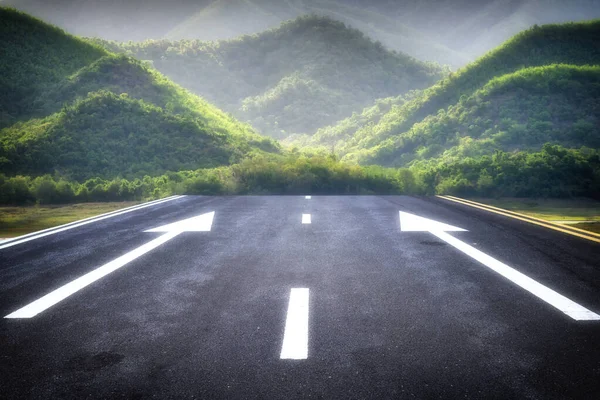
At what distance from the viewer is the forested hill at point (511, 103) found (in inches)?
1978

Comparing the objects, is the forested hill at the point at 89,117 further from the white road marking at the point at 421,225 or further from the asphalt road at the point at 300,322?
the asphalt road at the point at 300,322

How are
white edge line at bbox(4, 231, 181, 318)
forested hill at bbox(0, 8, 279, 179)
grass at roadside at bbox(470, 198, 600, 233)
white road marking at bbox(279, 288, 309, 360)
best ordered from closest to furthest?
white road marking at bbox(279, 288, 309, 360) → white edge line at bbox(4, 231, 181, 318) → grass at roadside at bbox(470, 198, 600, 233) → forested hill at bbox(0, 8, 279, 179)

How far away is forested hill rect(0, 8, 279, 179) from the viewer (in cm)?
3672

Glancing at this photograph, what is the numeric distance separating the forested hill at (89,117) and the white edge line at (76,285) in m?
32.7

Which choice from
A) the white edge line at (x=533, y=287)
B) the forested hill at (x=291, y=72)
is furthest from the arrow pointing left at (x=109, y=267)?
the forested hill at (x=291, y=72)

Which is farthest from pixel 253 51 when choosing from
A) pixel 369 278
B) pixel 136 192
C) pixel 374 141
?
pixel 369 278

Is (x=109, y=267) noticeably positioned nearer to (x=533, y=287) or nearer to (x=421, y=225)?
(x=533, y=287)

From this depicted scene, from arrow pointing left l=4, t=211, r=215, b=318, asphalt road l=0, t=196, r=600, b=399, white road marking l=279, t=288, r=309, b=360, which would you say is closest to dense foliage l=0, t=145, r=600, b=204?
arrow pointing left l=4, t=211, r=215, b=318

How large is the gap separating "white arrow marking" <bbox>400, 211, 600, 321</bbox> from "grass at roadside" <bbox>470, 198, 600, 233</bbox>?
12561 millimetres

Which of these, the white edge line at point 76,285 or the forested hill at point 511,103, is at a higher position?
the forested hill at point 511,103

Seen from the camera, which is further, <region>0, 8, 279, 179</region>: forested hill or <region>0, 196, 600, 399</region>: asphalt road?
<region>0, 8, 279, 179</region>: forested hill

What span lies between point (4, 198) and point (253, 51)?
139074mm

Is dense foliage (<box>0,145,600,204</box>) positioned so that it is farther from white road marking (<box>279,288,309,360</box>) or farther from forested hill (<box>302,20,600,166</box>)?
forested hill (<box>302,20,600,166</box>)

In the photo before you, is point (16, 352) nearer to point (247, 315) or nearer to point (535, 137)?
point (247, 315)
